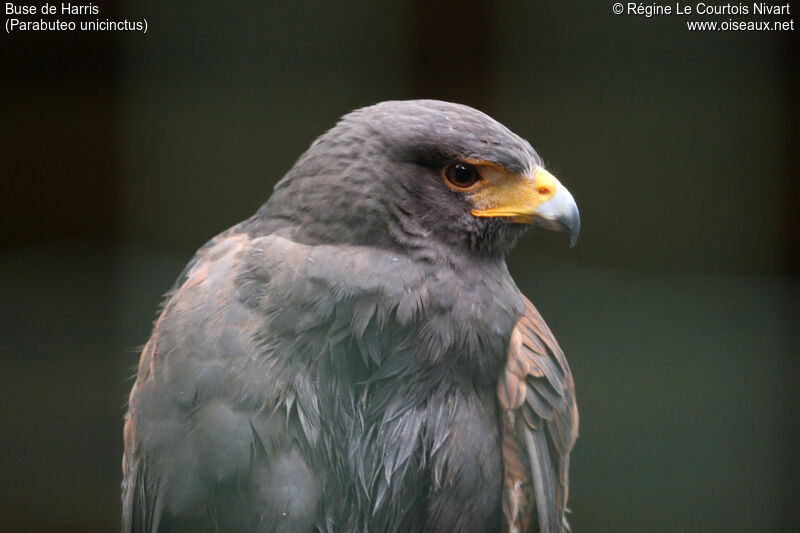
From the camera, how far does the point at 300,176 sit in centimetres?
184

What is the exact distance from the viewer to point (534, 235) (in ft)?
10.1

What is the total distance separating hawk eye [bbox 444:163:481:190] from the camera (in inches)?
69.8

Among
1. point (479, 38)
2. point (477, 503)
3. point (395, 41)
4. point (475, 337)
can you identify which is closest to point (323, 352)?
point (475, 337)

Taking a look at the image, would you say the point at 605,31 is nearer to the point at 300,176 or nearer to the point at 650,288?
the point at 650,288

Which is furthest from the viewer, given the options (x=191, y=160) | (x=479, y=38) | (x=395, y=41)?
(x=191, y=160)

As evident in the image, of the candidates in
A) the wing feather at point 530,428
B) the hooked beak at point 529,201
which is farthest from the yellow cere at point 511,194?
the wing feather at point 530,428

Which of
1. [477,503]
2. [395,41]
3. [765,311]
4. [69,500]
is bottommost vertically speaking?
[69,500]

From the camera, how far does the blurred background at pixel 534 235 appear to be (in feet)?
7.73

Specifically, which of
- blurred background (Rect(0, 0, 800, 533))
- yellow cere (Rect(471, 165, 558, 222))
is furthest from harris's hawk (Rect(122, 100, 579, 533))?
blurred background (Rect(0, 0, 800, 533))

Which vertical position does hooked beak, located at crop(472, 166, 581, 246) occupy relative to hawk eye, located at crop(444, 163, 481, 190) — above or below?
below

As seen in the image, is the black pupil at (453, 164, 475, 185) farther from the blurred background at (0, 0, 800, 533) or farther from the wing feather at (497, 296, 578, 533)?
the blurred background at (0, 0, 800, 533)

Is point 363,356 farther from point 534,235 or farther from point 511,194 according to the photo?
point 534,235

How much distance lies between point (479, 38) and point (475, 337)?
42.4 inches

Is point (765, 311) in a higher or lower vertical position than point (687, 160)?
lower
